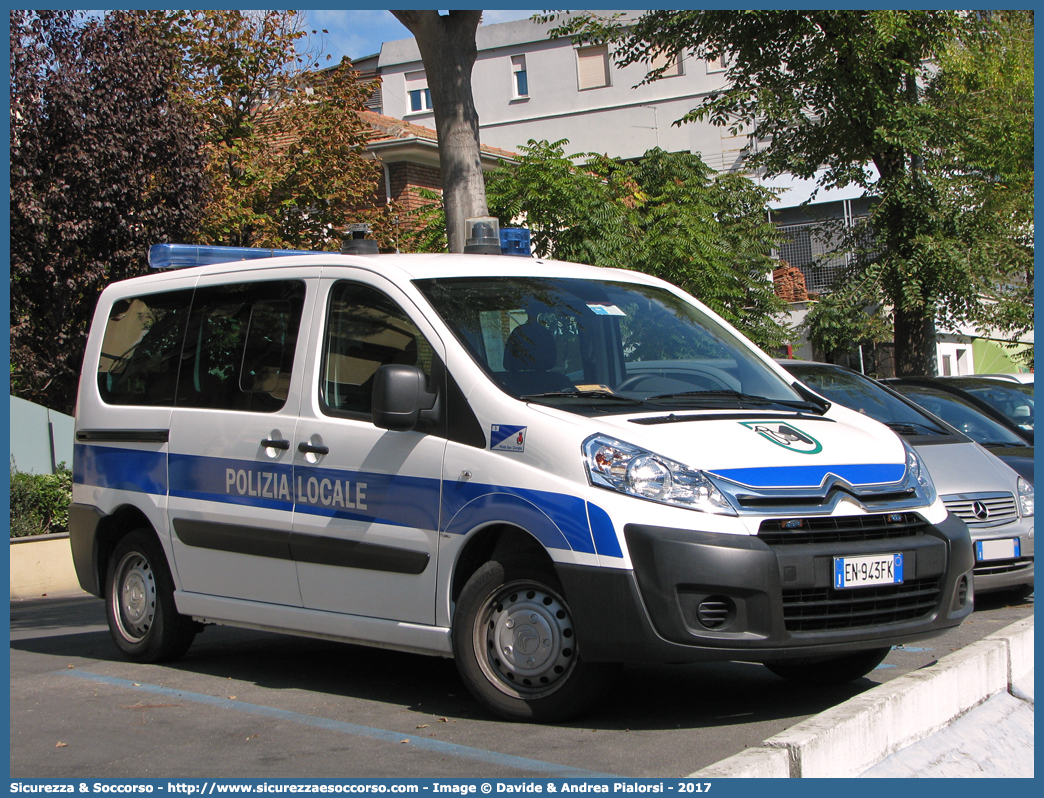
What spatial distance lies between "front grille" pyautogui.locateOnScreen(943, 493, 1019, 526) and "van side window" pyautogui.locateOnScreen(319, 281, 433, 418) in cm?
389

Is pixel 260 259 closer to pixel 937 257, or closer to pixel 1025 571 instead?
pixel 1025 571

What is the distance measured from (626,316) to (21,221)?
10.5m

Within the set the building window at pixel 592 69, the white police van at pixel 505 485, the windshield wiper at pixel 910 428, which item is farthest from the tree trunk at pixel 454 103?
the building window at pixel 592 69

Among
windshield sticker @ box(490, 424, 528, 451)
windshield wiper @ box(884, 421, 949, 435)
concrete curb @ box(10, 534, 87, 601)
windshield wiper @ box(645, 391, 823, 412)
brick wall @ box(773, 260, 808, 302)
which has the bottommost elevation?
concrete curb @ box(10, 534, 87, 601)

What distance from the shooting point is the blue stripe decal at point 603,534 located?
4.41 metres

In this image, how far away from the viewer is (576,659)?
4.62 metres

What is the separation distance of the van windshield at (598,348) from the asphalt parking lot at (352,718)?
1299 mm

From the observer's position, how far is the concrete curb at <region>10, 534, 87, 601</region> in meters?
12.0

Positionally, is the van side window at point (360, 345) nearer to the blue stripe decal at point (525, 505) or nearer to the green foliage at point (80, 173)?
the blue stripe decal at point (525, 505)

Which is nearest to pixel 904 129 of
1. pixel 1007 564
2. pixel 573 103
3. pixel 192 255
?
pixel 1007 564

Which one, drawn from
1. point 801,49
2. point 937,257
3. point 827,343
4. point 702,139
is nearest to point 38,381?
point 801,49

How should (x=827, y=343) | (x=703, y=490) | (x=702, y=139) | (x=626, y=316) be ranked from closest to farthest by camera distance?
(x=703, y=490) < (x=626, y=316) < (x=827, y=343) < (x=702, y=139)

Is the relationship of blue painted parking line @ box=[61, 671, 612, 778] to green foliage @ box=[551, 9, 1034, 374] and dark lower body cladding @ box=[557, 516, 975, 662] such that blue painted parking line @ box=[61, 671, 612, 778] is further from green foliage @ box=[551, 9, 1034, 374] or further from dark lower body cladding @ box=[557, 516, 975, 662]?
green foliage @ box=[551, 9, 1034, 374]

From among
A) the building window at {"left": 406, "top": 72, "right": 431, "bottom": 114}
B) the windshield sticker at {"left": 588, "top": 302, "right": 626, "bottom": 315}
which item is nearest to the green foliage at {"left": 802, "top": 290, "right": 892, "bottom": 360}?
the windshield sticker at {"left": 588, "top": 302, "right": 626, "bottom": 315}
